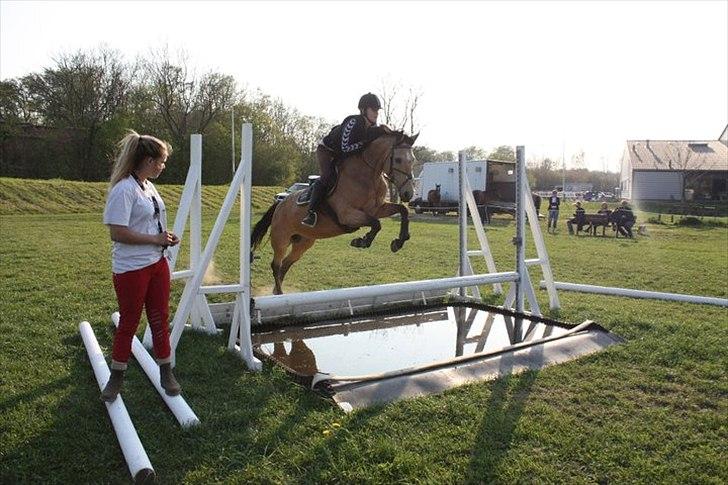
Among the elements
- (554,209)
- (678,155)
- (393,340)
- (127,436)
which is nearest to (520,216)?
(393,340)

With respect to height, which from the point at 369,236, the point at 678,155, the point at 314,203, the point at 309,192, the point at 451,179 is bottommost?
the point at 369,236

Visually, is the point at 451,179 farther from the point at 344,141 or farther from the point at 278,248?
the point at 344,141

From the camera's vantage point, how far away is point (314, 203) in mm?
5430

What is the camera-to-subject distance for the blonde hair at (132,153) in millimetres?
3455

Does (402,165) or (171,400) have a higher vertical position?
(402,165)

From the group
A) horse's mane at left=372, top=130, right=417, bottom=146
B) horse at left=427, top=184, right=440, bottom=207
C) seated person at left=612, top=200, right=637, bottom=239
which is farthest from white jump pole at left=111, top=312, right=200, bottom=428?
horse at left=427, top=184, right=440, bottom=207

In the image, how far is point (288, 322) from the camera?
21.3 feet

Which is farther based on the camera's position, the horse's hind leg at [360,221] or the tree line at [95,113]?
the tree line at [95,113]

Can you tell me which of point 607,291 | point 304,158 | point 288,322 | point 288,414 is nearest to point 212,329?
point 288,322

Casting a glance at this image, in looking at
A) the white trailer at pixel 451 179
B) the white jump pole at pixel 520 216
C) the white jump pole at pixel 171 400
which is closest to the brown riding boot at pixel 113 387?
Result: the white jump pole at pixel 171 400

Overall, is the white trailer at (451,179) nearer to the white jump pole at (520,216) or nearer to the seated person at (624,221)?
the seated person at (624,221)

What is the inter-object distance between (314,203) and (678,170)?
40.8 metres

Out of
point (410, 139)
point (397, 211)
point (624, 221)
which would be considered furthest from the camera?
point (624, 221)

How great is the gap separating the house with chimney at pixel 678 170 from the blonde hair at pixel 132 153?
39947mm
